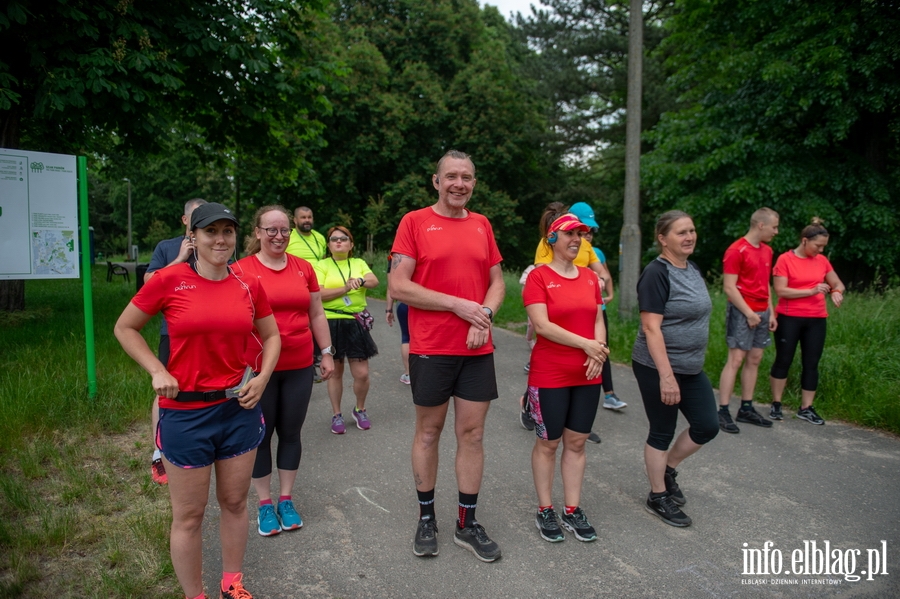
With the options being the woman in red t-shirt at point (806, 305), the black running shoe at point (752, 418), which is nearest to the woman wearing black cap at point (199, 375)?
the black running shoe at point (752, 418)

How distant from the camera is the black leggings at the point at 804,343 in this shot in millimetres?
5836

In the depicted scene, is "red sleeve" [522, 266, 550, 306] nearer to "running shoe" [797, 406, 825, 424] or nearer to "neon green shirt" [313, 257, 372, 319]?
"neon green shirt" [313, 257, 372, 319]

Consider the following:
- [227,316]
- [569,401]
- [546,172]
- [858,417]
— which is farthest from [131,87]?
[546,172]

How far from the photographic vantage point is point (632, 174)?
10.4m

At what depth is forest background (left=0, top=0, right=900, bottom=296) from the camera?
27.5ft

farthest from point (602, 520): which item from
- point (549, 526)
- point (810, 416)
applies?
point (810, 416)

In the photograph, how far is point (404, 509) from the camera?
157 inches

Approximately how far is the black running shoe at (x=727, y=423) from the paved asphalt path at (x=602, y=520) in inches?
6.2

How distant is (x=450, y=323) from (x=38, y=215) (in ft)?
14.7

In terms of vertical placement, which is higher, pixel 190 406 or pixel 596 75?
pixel 596 75

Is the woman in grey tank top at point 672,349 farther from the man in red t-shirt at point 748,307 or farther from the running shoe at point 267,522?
the running shoe at point 267,522

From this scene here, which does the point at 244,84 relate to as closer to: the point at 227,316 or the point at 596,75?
the point at 227,316

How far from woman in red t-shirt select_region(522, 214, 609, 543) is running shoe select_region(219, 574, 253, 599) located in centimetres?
165

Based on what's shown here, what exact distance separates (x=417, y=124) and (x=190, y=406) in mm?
26356
